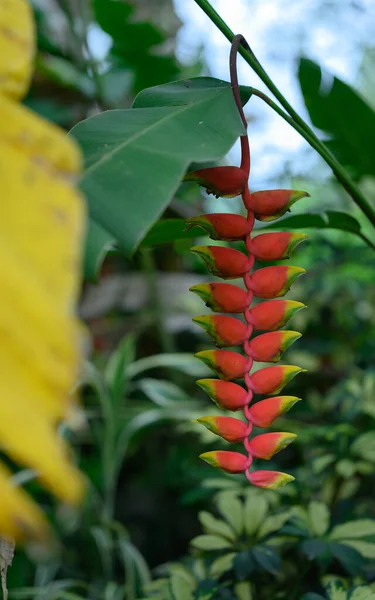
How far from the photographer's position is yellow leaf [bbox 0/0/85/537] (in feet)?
0.61

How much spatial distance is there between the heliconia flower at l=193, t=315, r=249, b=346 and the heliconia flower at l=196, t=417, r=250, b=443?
0.06 m

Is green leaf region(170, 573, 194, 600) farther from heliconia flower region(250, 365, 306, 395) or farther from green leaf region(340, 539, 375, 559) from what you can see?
heliconia flower region(250, 365, 306, 395)

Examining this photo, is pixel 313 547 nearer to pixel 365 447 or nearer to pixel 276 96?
pixel 365 447

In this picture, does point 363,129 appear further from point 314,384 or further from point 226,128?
point 314,384

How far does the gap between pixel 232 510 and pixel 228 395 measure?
0.39m

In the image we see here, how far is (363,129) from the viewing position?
0.98 m

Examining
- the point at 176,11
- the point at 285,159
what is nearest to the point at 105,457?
the point at 285,159

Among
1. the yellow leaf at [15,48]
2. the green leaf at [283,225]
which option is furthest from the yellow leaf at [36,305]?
the green leaf at [283,225]

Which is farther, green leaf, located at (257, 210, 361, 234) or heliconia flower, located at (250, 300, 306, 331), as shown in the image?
green leaf, located at (257, 210, 361, 234)

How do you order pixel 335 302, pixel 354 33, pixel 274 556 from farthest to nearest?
pixel 354 33 → pixel 335 302 → pixel 274 556

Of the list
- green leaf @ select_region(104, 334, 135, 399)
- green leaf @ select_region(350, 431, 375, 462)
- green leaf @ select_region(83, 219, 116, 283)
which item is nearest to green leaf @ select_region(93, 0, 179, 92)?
green leaf @ select_region(104, 334, 135, 399)

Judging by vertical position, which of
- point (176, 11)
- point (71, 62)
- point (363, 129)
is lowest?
point (363, 129)

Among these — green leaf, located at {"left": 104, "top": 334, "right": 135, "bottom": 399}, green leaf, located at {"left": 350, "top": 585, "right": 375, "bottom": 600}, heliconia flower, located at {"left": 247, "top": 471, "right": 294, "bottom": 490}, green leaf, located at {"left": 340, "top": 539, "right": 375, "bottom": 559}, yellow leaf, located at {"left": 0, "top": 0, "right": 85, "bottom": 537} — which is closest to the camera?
yellow leaf, located at {"left": 0, "top": 0, "right": 85, "bottom": 537}

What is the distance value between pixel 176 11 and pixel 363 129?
6.34 ft
